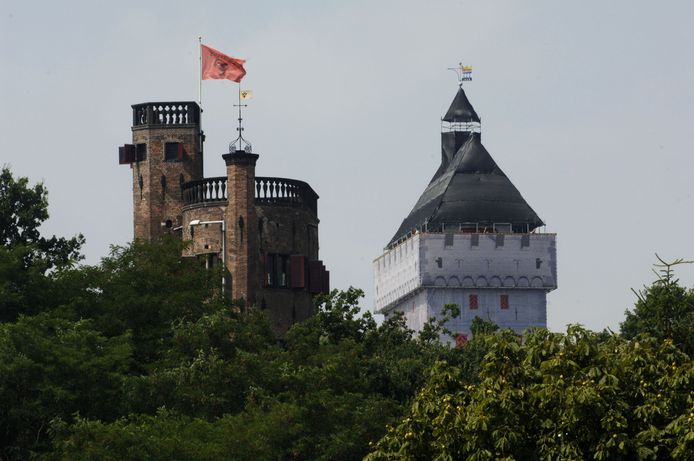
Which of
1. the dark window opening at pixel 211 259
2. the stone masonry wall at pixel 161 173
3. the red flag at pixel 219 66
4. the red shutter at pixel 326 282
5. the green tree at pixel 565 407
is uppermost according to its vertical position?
the red flag at pixel 219 66

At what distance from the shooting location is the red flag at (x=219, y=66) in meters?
103

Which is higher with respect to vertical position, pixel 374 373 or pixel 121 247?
pixel 121 247

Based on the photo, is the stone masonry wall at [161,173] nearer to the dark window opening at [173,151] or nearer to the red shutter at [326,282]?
the dark window opening at [173,151]

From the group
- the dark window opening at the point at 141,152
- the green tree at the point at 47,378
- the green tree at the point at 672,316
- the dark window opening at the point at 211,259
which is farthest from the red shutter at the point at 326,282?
the green tree at the point at 672,316

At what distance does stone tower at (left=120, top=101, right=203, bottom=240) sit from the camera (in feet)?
336

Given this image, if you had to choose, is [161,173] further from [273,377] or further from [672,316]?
[672,316]

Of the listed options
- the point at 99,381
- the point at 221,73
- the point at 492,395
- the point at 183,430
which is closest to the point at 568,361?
the point at 492,395

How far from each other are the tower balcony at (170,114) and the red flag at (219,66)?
1.62 m

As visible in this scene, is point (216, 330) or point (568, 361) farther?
point (216, 330)

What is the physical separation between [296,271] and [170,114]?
10.8 meters

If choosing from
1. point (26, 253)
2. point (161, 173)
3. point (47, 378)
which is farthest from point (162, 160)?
point (47, 378)

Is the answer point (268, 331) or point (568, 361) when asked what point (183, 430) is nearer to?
point (268, 331)

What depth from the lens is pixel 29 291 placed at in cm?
8000

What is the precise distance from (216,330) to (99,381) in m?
6.82
